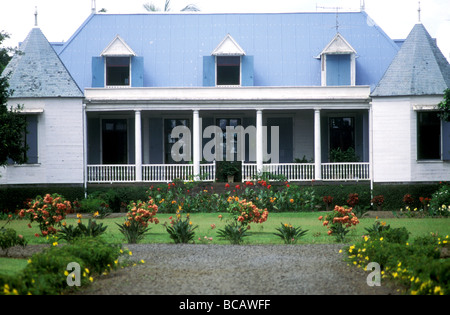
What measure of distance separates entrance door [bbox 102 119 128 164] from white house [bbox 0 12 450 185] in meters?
0.04

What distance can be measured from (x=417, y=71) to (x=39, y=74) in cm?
1488

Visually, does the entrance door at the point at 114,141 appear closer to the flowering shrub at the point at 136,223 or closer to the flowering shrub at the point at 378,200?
the flowering shrub at the point at 378,200

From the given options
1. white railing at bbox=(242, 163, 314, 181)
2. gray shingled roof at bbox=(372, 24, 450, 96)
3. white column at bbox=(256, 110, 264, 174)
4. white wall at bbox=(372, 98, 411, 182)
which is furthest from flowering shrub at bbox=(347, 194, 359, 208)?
gray shingled roof at bbox=(372, 24, 450, 96)

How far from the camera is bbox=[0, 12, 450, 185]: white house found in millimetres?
24484

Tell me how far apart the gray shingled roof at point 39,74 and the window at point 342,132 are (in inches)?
431

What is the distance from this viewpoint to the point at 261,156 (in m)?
25.6

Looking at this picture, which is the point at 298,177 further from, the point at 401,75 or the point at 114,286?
the point at 114,286

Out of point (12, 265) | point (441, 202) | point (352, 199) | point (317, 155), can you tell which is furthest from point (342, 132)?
point (12, 265)

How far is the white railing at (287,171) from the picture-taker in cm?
2545

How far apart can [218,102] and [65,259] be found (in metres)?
17.3

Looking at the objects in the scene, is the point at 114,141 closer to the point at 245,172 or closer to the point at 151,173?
the point at 151,173

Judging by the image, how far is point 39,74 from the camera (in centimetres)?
2512

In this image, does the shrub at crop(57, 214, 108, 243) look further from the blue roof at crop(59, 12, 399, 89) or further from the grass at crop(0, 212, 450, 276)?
the blue roof at crop(59, 12, 399, 89)

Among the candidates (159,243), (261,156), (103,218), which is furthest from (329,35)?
(159,243)
